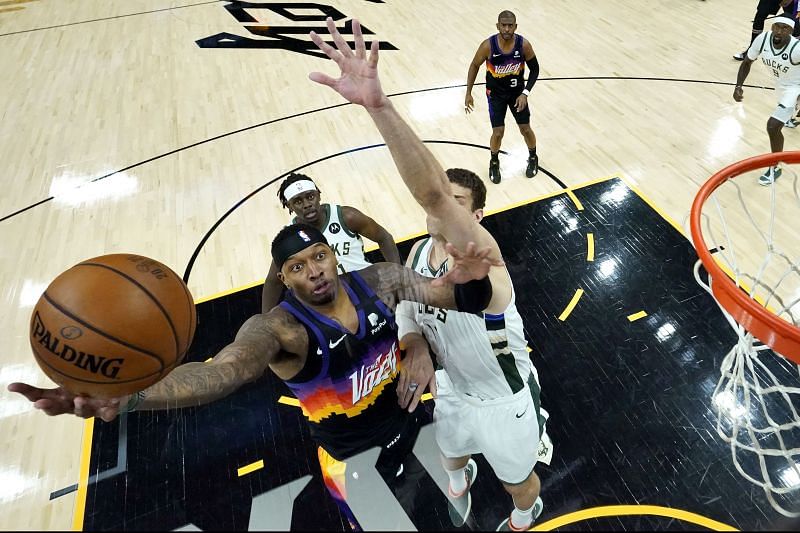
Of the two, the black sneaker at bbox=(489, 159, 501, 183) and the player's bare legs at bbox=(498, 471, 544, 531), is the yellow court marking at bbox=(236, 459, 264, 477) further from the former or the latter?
the black sneaker at bbox=(489, 159, 501, 183)

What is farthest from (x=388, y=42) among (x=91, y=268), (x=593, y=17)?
(x=91, y=268)

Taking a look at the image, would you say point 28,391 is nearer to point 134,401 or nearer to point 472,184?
point 134,401

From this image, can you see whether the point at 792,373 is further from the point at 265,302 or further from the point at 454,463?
the point at 265,302

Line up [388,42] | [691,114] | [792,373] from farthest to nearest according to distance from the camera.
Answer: [388,42]
[691,114]
[792,373]

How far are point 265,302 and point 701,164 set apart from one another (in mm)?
5177

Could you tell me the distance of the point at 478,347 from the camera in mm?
2426

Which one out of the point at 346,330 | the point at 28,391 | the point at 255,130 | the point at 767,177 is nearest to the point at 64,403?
the point at 28,391

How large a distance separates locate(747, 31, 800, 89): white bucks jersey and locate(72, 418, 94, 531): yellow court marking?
7.11 metres

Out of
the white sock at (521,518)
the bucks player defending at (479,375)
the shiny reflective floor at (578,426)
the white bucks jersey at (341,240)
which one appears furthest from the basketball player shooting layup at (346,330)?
the white bucks jersey at (341,240)

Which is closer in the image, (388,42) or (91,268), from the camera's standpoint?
(91,268)

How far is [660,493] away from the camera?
309 cm

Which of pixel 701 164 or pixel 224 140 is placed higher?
pixel 701 164

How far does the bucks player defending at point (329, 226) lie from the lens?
336cm

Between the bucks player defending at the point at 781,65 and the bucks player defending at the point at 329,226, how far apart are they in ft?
13.7
